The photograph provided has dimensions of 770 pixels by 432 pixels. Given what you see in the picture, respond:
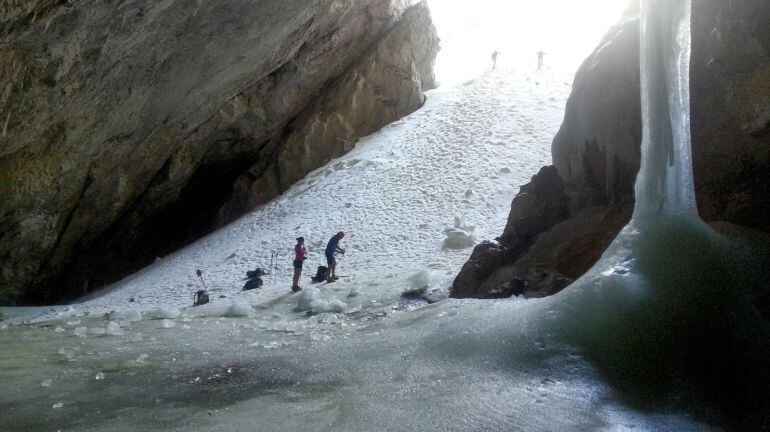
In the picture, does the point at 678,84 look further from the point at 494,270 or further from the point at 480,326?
the point at 494,270

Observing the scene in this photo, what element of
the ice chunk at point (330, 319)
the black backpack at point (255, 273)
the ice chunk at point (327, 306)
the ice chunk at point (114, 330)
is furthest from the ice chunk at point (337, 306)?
the black backpack at point (255, 273)

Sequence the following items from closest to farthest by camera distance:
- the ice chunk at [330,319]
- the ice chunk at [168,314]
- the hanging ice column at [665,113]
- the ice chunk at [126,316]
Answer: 1. the hanging ice column at [665,113]
2. the ice chunk at [330,319]
3. the ice chunk at [126,316]
4. the ice chunk at [168,314]

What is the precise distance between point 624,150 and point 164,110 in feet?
34.9

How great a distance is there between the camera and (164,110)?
1401 centimetres

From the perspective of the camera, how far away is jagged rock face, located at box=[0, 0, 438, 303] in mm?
9203

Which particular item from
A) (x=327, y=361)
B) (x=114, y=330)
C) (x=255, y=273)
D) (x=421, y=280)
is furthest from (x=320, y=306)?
(x=327, y=361)

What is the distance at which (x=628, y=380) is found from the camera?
3559 millimetres

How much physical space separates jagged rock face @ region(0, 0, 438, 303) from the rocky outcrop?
6.15 metres

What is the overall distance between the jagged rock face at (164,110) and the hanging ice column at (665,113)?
6496mm

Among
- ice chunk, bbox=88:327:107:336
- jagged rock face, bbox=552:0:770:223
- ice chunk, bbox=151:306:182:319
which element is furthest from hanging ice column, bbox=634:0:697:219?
ice chunk, bbox=151:306:182:319

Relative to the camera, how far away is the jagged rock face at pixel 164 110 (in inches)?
362

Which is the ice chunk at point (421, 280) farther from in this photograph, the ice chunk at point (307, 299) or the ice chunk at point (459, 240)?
the ice chunk at point (459, 240)

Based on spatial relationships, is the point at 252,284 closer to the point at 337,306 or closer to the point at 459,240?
the point at 337,306

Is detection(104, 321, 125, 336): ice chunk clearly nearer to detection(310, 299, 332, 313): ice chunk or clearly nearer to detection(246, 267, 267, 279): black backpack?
detection(310, 299, 332, 313): ice chunk
